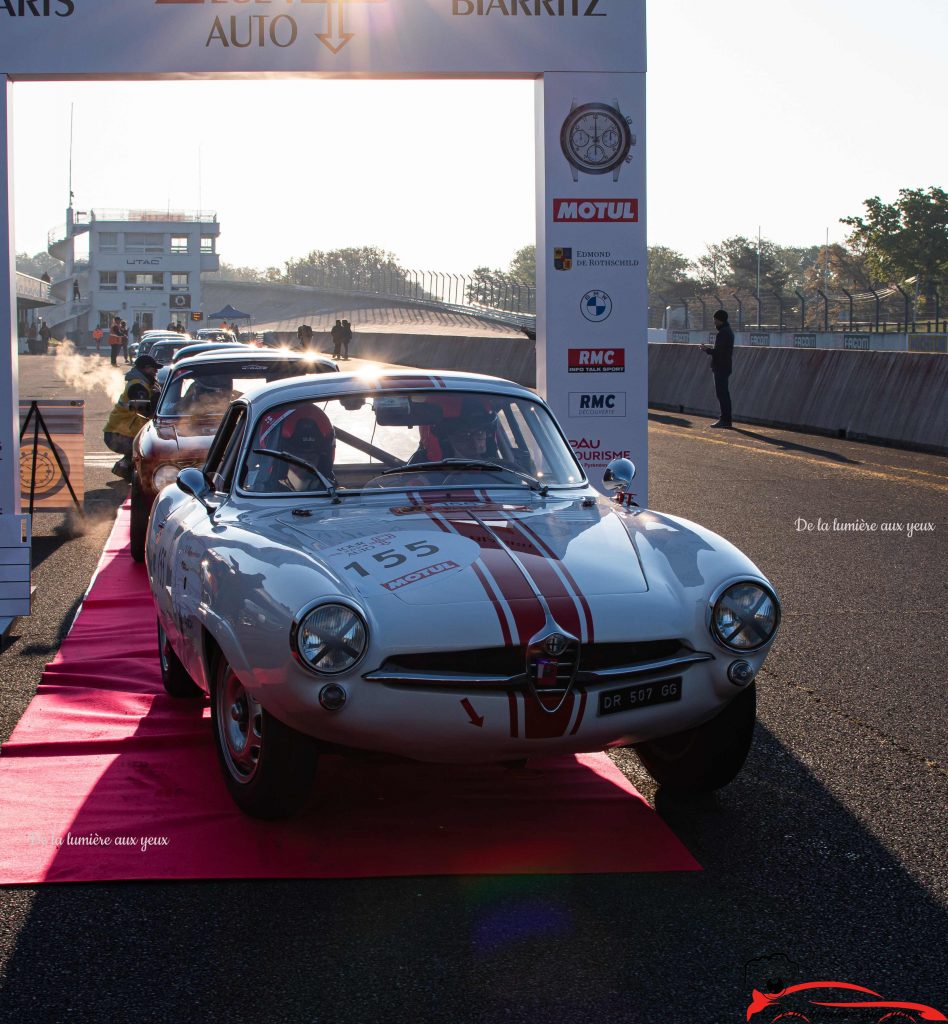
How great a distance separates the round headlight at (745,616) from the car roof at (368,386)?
1.73 metres

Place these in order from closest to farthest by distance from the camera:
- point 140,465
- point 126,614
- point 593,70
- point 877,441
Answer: point 126,614 < point 593,70 < point 140,465 < point 877,441

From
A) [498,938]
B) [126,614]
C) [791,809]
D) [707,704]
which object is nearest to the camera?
[498,938]

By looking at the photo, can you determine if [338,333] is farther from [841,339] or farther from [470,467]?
[470,467]

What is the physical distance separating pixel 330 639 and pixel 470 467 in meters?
1.77

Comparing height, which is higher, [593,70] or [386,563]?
[593,70]

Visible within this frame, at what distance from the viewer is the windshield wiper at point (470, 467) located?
5.84 m

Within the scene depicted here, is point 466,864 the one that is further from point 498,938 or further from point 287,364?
point 287,364

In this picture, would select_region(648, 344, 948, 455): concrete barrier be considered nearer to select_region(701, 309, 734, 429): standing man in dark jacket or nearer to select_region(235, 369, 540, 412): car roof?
select_region(701, 309, 734, 429): standing man in dark jacket

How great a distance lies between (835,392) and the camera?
2128cm

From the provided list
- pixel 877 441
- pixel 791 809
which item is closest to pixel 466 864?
pixel 791 809

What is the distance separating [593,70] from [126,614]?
184 inches

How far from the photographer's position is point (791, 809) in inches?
197

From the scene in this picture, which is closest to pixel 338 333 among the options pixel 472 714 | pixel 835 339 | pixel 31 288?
pixel 835 339

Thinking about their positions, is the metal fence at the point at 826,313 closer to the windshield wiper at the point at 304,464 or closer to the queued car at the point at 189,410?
the queued car at the point at 189,410
